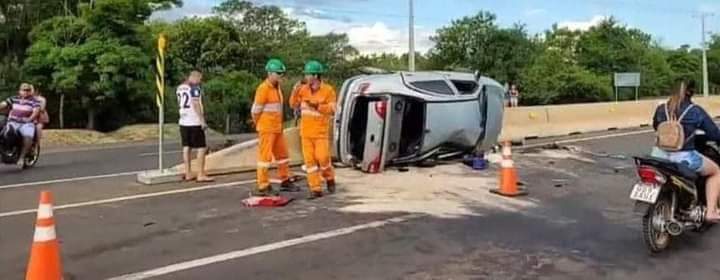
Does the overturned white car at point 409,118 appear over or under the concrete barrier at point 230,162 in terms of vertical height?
over

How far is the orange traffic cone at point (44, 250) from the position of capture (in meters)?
5.29

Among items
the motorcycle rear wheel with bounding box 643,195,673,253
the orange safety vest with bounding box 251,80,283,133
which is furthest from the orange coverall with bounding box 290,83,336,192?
the motorcycle rear wheel with bounding box 643,195,673,253

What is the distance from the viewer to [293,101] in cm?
1061

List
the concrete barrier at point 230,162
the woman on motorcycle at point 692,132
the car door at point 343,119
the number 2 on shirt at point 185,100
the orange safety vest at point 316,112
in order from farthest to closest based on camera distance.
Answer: the car door at point 343,119 < the concrete barrier at point 230,162 < the number 2 on shirt at point 185,100 < the orange safety vest at point 316,112 < the woman on motorcycle at point 692,132

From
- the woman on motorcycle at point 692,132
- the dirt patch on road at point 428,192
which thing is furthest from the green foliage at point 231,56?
the dirt patch on road at point 428,192

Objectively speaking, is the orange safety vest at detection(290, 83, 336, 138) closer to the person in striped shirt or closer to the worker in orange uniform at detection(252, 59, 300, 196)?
the worker in orange uniform at detection(252, 59, 300, 196)

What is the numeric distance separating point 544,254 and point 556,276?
2.47ft

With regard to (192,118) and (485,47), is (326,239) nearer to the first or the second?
(192,118)

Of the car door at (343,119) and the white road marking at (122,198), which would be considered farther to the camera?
the car door at (343,119)

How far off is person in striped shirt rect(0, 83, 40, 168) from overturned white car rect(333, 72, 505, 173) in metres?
5.31

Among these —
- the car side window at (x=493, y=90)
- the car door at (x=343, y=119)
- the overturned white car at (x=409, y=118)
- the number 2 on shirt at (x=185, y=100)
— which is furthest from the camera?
the car side window at (x=493, y=90)

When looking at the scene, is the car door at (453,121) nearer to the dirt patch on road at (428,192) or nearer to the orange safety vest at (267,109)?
the dirt patch on road at (428,192)

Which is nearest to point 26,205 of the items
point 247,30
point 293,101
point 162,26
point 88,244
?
point 88,244

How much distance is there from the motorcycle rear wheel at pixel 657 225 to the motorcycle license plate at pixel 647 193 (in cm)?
14
